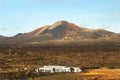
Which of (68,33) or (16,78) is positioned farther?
(68,33)

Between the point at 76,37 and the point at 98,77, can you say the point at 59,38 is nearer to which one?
the point at 76,37

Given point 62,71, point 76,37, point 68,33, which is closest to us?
point 62,71

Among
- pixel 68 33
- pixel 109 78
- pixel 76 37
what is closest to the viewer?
pixel 109 78

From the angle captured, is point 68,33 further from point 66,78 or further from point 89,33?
point 66,78

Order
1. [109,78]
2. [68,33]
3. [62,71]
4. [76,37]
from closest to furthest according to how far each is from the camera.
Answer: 1. [109,78]
2. [62,71]
3. [76,37]
4. [68,33]

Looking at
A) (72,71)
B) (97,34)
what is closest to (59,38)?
(97,34)

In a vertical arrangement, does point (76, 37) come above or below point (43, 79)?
above

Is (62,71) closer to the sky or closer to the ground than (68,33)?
closer to the ground

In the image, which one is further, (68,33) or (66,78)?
(68,33)

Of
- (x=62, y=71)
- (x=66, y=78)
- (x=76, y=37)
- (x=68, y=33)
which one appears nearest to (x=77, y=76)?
(x=66, y=78)
